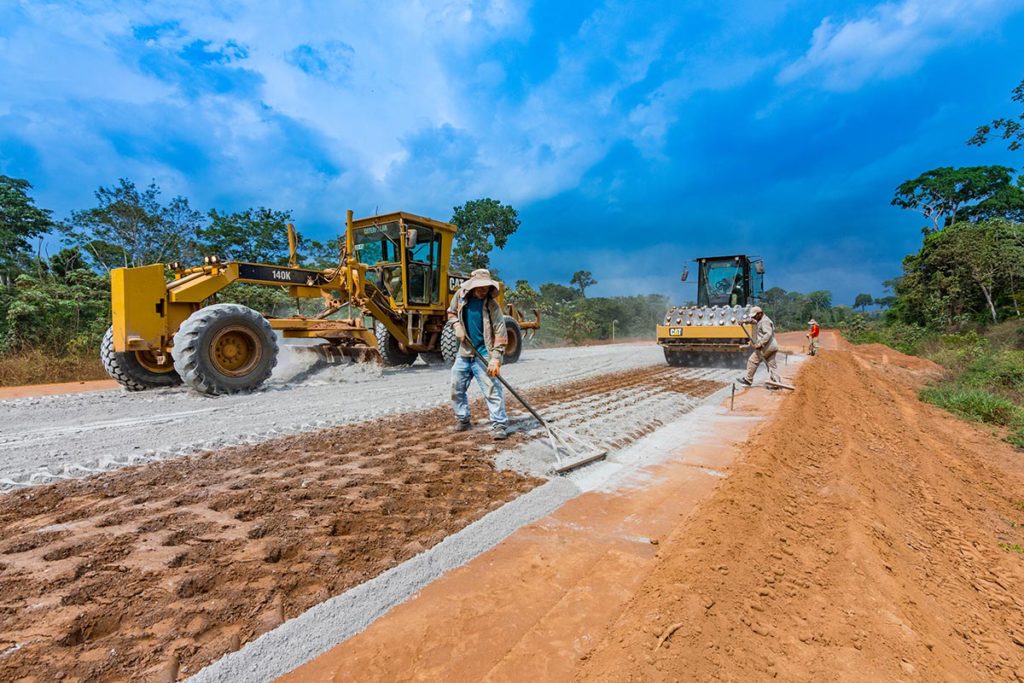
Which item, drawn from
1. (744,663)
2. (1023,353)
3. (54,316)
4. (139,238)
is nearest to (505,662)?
(744,663)

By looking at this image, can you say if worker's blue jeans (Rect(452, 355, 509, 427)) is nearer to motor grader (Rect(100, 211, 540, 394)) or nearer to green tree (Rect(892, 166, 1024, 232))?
motor grader (Rect(100, 211, 540, 394))

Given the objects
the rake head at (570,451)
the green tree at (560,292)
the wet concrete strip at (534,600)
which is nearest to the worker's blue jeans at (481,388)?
the rake head at (570,451)

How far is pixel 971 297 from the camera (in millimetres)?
19734

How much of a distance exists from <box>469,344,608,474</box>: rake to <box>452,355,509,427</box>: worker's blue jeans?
9 cm

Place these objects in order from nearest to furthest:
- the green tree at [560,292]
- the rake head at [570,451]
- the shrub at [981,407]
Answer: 1. the rake head at [570,451]
2. the shrub at [981,407]
3. the green tree at [560,292]

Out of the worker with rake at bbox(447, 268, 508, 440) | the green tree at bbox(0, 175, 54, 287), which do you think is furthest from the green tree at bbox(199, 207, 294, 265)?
the worker with rake at bbox(447, 268, 508, 440)

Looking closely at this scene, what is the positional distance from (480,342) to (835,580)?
326cm

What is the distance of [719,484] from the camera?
11.0ft

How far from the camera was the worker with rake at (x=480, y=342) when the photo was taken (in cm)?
444

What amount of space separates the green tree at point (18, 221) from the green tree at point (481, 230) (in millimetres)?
16946

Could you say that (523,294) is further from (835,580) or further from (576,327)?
(835,580)

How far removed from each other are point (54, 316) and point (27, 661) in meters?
11.8

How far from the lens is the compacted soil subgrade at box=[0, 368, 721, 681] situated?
5.60 ft

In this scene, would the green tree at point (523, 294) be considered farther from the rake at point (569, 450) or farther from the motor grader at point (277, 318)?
the rake at point (569, 450)
